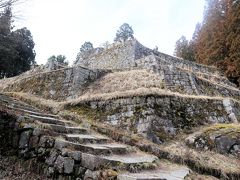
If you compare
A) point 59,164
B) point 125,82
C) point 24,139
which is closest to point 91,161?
point 59,164

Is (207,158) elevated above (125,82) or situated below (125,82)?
below

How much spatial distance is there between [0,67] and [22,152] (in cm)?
2172

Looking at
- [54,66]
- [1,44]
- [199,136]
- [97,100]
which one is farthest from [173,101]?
[1,44]

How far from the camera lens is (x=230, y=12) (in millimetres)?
22266

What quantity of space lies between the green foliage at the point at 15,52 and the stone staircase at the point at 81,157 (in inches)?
742

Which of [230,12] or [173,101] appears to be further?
[230,12]

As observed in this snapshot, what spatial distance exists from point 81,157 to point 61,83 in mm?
8335

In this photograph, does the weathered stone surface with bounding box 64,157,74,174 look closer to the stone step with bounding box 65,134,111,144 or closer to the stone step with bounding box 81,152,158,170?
the stone step with bounding box 81,152,158,170

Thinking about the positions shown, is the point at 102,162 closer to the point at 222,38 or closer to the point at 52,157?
the point at 52,157

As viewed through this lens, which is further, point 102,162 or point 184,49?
point 184,49

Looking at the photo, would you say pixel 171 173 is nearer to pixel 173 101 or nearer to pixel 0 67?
pixel 173 101

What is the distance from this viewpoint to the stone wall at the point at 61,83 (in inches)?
491

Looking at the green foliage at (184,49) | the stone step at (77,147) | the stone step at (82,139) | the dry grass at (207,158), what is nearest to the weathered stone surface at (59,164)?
the stone step at (77,147)

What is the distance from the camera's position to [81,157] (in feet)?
16.6
